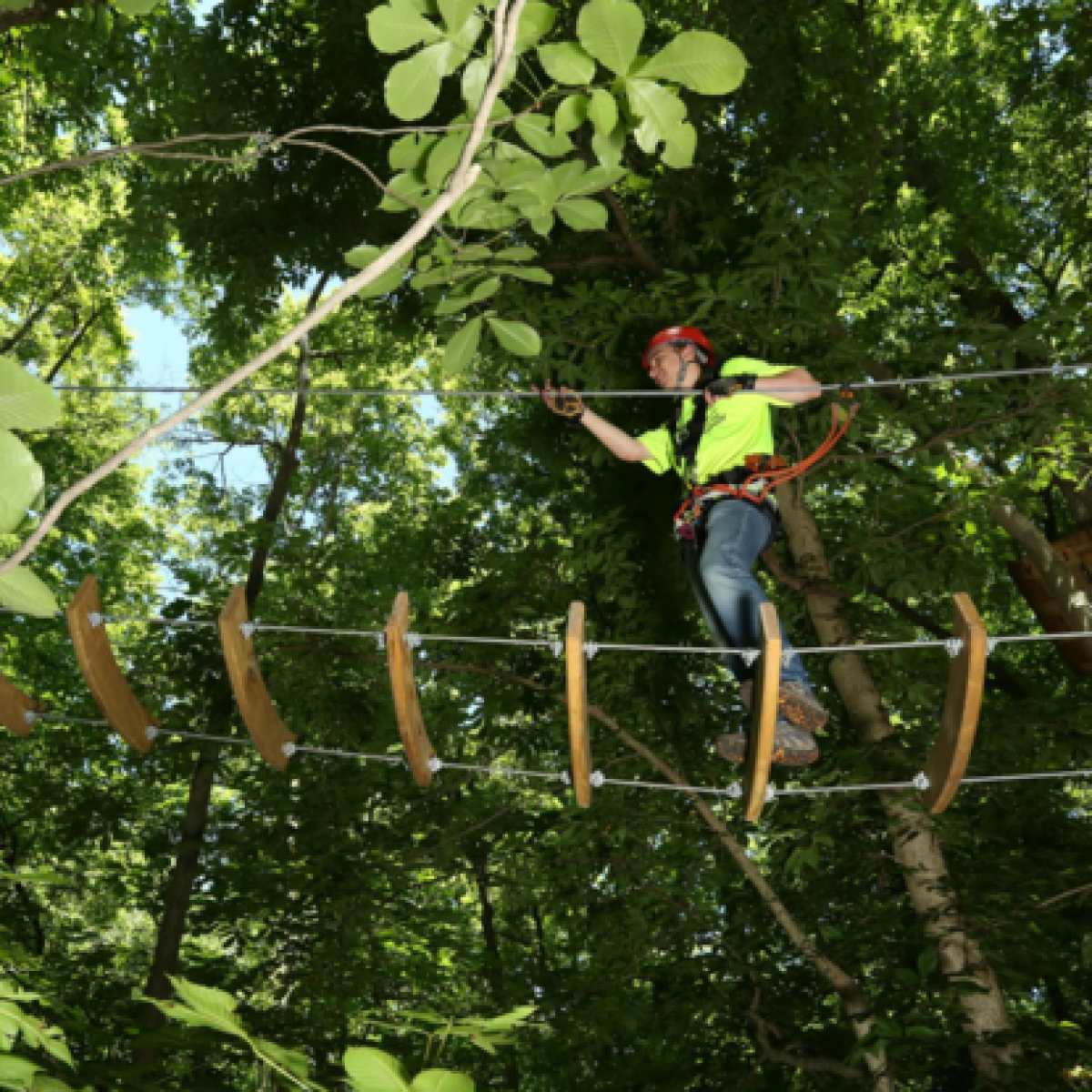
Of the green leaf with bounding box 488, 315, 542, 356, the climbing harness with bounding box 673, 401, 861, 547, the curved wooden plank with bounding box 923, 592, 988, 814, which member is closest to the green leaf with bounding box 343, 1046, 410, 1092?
the green leaf with bounding box 488, 315, 542, 356

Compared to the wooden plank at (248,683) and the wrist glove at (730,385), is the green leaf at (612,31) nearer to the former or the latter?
the wrist glove at (730,385)

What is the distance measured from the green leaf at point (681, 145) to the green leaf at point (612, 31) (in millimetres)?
126

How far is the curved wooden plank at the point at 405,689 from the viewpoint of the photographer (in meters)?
2.96

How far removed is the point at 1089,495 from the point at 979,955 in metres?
4.76

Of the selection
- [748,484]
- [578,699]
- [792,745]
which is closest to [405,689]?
[578,699]

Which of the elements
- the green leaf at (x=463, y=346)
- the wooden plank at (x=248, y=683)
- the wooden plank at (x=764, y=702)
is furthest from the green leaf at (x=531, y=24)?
the wooden plank at (x=248, y=683)

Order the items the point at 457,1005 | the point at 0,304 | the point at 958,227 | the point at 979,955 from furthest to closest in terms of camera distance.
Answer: the point at 0,304, the point at 958,227, the point at 457,1005, the point at 979,955

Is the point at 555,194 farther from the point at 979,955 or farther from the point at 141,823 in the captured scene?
the point at 141,823

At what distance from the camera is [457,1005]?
7.27m

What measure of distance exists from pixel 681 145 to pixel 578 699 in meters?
1.79

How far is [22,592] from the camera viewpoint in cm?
98

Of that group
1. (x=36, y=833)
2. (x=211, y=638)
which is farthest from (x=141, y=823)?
(x=211, y=638)

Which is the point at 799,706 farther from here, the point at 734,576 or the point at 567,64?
the point at 567,64

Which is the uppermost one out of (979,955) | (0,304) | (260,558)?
(0,304)
